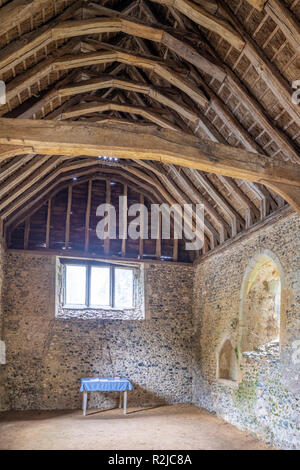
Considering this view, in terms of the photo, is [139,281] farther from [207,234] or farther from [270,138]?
[270,138]

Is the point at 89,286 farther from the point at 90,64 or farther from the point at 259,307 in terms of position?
the point at 90,64

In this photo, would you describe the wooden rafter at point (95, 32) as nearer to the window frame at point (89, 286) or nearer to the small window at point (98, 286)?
the window frame at point (89, 286)

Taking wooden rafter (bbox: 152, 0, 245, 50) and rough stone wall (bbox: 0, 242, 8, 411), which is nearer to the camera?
wooden rafter (bbox: 152, 0, 245, 50)

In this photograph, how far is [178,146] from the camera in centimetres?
458

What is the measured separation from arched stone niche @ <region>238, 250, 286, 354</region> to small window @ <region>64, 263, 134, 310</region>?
11.8ft

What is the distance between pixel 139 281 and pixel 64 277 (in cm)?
200

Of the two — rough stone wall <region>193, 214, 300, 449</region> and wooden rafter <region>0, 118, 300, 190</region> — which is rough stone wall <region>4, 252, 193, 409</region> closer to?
rough stone wall <region>193, 214, 300, 449</region>

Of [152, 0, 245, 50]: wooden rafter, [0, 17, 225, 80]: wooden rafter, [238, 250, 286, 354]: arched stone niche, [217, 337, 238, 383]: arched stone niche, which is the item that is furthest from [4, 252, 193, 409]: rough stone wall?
[152, 0, 245, 50]: wooden rafter

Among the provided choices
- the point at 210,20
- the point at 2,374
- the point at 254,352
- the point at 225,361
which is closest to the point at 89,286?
the point at 2,374

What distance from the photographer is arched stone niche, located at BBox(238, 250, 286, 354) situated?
7.51 m

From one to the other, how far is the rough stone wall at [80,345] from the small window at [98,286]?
1.67ft

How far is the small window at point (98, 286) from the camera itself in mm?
9953

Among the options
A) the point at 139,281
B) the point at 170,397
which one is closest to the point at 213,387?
the point at 170,397

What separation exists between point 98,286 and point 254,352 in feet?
15.0
